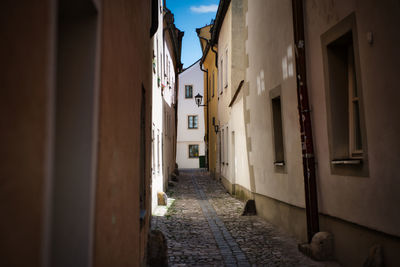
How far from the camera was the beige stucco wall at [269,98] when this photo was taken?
759 cm

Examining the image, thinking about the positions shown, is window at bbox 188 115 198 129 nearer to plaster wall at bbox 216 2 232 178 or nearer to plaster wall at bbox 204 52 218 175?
plaster wall at bbox 204 52 218 175

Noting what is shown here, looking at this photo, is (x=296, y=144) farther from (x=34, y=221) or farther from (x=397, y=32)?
(x=34, y=221)

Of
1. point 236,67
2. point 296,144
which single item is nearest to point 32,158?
point 296,144

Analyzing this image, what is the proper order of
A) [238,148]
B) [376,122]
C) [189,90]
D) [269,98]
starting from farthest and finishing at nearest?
[189,90] → [238,148] → [269,98] → [376,122]

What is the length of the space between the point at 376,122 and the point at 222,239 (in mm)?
3962

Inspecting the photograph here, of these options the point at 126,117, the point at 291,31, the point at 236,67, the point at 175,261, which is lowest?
the point at 175,261

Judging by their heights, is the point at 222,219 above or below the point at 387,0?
below

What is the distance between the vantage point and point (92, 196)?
2244mm

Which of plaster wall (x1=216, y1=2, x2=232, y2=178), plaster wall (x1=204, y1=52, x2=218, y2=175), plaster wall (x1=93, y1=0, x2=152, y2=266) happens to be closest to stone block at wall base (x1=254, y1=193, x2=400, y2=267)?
plaster wall (x1=93, y1=0, x2=152, y2=266)

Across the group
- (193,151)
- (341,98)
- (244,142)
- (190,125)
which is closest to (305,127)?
(341,98)

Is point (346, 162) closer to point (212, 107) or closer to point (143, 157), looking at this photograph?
point (143, 157)

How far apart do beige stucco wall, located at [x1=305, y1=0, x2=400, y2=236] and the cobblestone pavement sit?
115 cm

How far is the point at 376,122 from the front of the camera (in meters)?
4.64

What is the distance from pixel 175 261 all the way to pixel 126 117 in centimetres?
315
